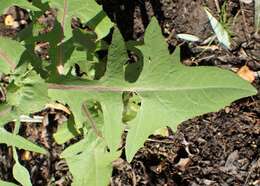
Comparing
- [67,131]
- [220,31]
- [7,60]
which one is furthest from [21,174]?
[220,31]

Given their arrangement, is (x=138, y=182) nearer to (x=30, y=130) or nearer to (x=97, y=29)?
(x=30, y=130)

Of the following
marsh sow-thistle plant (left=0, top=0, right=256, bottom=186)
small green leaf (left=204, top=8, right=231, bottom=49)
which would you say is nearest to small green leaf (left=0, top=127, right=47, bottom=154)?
marsh sow-thistle plant (left=0, top=0, right=256, bottom=186)

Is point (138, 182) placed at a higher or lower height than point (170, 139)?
lower

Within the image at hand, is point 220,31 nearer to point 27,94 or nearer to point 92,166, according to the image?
point 92,166

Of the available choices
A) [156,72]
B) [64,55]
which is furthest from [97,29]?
[156,72]

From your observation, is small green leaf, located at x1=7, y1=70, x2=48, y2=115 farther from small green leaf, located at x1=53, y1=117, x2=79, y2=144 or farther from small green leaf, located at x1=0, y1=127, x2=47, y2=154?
small green leaf, located at x1=53, y1=117, x2=79, y2=144

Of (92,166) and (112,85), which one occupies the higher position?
(112,85)
